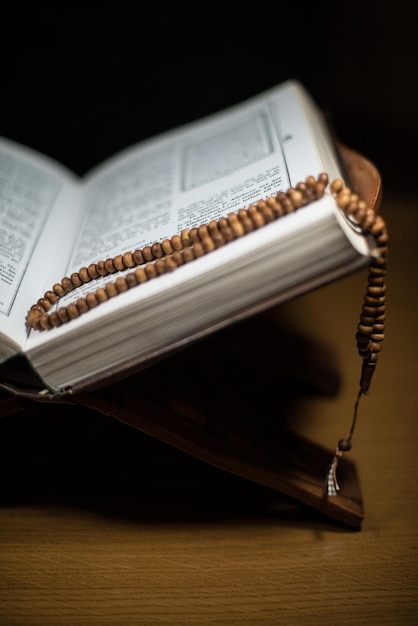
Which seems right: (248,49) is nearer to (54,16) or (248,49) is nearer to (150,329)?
(54,16)

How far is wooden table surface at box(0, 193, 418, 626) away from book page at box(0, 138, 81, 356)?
0.11 metres

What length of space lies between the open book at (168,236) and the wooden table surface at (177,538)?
10 centimetres

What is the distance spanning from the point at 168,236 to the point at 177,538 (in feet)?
0.96

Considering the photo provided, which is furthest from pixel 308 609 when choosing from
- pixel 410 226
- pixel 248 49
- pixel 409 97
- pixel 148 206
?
pixel 409 97

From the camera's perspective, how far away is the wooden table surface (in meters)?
0.62

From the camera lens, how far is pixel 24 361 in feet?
2.18

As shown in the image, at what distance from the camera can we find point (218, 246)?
572mm

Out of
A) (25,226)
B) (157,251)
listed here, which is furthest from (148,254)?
(25,226)

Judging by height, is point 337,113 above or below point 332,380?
above

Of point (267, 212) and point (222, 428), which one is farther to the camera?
point (222, 428)

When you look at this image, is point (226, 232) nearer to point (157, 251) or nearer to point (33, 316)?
point (157, 251)

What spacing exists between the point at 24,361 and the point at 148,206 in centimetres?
21

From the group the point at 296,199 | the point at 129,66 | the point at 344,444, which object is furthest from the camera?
the point at 129,66

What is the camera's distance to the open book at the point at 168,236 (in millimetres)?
558
